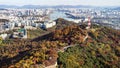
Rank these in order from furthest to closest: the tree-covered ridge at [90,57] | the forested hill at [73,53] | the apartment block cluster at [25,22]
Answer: the apartment block cluster at [25,22] → the tree-covered ridge at [90,57] → the forested hill at [73,53]

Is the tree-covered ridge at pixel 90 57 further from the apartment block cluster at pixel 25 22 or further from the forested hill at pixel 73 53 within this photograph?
the apartment block cluster at pixel 25 22

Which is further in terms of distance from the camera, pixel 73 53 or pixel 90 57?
pixel 90 57

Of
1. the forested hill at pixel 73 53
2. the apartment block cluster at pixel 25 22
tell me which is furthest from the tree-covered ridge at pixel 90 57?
the apartment block cluster at pixel 25 22

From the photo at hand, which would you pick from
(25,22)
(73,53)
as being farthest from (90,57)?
(25,22)

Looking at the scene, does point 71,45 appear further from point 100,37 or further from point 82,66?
point 100,37

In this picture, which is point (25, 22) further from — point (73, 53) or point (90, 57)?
point (73, 53)

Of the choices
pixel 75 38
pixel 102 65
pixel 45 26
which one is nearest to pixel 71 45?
pixel 75 38

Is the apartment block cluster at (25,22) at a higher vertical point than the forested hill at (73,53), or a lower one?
lower

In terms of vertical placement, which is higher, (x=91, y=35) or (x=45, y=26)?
(x=91, y=35)
